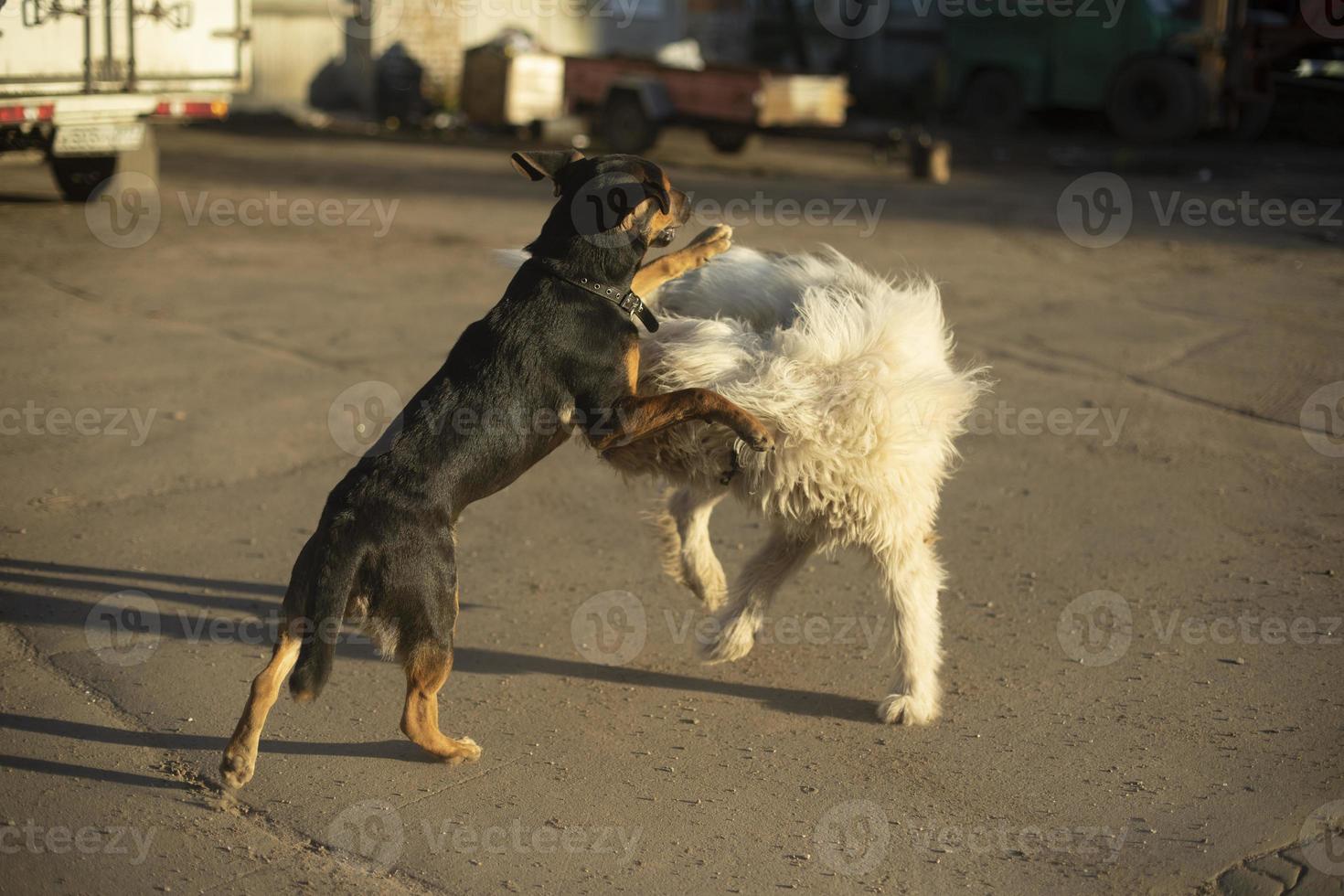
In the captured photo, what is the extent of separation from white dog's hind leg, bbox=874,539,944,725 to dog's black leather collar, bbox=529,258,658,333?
1130mm

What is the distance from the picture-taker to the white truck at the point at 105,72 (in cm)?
1066

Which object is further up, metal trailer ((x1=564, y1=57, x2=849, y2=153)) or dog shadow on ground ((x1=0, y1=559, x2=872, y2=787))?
metal trailer ((x1=564, y1=57, x2=849, y2=153))

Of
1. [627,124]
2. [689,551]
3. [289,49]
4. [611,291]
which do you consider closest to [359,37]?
[289,49]

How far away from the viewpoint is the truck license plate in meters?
11.1

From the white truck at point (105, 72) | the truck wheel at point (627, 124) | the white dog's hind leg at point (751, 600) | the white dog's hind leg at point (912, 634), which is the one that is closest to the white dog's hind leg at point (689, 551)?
the white dog's hind leg at point (751, 600)

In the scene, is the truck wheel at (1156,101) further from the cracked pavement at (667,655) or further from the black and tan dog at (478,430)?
the black and tan dog at (478,430)

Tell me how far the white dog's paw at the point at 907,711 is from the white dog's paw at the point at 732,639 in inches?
22.4

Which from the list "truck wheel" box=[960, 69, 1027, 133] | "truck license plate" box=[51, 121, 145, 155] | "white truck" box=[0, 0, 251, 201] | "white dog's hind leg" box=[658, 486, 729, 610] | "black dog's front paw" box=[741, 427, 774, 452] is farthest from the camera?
"truck wheel" box=[960, 69, 1027, 133]

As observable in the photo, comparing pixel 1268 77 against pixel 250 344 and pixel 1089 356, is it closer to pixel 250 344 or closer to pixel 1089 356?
pixel 1089 356

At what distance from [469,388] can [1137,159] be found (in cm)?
1592

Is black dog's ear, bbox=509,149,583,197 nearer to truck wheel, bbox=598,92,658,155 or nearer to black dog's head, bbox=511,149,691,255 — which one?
black dog's head, bbox=511,149,691,255

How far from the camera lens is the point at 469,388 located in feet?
12.8

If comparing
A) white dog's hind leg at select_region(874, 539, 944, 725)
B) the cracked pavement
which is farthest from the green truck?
white dog's hind leg at select_region(874, 539, 944, 725)

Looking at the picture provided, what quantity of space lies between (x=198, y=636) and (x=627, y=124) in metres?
14.3
